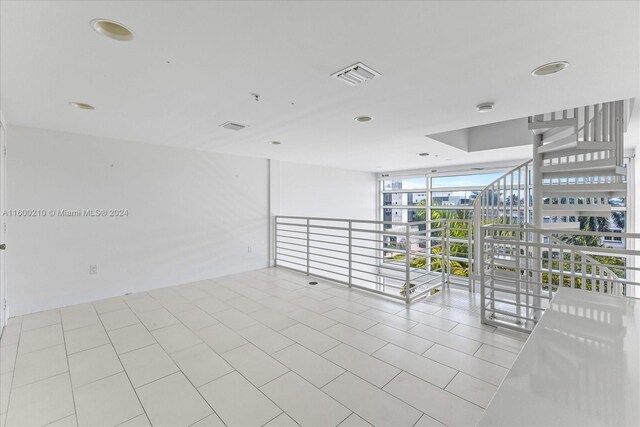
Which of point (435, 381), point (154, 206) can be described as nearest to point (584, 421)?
point (435, 381)

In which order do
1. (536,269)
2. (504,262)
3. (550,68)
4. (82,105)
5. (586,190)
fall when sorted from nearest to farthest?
(550,68) < (82,105) < (536,269) < (586,190) < (504,262)

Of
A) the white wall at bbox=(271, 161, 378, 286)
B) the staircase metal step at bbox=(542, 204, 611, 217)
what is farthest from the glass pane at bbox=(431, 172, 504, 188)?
the staircase metal step at bbox=(542, 204, 611, 217)

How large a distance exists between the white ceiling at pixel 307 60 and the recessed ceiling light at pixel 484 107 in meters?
0.07

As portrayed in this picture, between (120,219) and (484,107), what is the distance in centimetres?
463

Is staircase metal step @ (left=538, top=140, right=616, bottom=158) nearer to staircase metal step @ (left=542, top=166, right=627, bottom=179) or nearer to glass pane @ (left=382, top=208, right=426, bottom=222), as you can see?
staircase metal step @ (left=542, top=166, right=627, bottom=179)

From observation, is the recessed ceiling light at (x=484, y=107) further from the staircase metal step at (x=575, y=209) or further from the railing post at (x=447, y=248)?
the railing post at (x=447, y=248)

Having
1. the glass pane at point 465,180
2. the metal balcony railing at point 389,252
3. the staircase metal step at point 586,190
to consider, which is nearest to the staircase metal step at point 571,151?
the staircase metal step at point 586,190

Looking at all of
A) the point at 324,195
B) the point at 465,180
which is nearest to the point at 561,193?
the point at 465,180

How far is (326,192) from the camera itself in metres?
7.00

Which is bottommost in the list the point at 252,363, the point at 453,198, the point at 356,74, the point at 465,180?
the point at 252,363

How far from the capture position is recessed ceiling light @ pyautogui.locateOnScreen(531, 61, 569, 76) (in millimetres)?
1868

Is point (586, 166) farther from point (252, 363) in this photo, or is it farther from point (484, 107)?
point (252, 363)

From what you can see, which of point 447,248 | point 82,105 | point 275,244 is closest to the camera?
point 82,105

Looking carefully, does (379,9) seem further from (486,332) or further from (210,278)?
(210,278)
